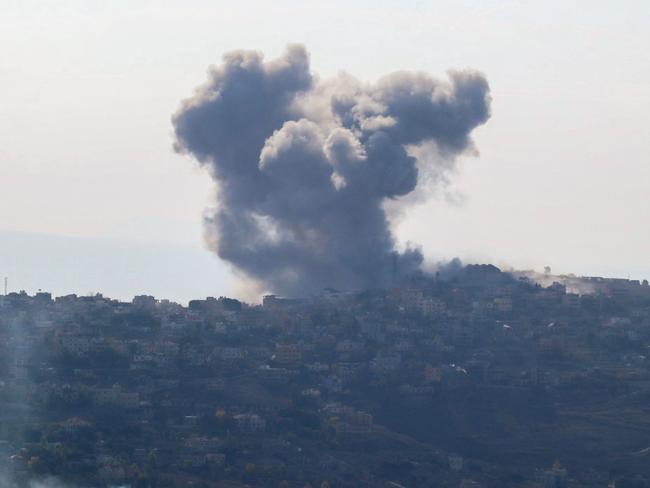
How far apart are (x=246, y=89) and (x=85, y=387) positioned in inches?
1303

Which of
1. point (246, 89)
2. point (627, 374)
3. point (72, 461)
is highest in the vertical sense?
point (246, 89)

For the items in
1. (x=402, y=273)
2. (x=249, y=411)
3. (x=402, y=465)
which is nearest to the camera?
(x=402, y=465)

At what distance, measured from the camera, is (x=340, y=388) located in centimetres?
9181

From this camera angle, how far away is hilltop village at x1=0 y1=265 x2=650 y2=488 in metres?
77.4

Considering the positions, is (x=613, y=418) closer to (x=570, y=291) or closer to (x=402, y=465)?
(x=402, y=465)

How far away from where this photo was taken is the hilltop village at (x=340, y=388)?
77.4 m

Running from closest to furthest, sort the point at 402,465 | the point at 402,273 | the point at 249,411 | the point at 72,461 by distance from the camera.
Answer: the point at 72,461 < the point at 402,465 < the point at 249,411 < the point at 402,273

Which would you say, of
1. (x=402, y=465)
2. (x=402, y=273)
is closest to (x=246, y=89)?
(x=402, y=273)

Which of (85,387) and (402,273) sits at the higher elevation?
(402,273)

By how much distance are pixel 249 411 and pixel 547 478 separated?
42.4 ft

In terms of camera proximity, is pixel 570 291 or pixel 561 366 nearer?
pixel 561 366

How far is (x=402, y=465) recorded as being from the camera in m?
78.8

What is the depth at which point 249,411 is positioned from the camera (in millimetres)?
84938

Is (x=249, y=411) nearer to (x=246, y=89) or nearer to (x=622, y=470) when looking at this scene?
(x=622, y=470)
